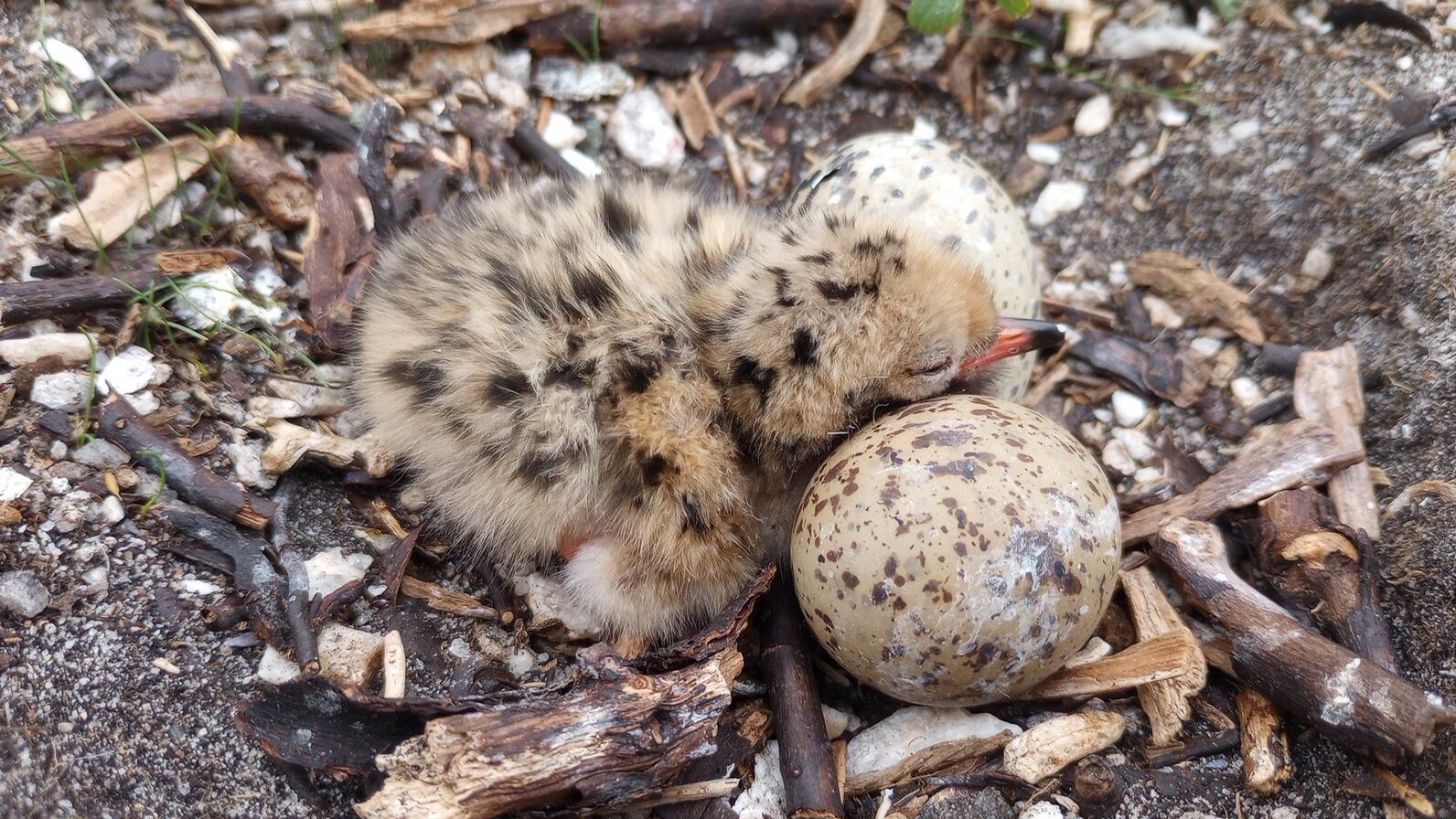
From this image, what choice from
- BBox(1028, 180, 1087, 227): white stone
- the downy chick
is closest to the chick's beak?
the downy chick

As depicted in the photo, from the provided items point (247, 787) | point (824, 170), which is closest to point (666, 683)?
point (247, 787)

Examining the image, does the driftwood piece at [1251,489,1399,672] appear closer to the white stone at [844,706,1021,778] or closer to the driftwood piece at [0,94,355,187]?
the white stone at [844,706,1021,778]

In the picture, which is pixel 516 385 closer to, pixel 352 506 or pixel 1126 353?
pixel 352 506

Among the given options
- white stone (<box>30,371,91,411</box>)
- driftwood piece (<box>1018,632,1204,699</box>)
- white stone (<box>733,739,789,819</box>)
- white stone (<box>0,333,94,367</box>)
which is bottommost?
white stone (<box>733,739,789,819</box>)

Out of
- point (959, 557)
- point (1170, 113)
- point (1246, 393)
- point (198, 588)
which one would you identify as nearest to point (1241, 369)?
point (1246, 393)

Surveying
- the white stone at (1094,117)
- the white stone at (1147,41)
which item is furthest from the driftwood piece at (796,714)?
the white stone at (1147,41)

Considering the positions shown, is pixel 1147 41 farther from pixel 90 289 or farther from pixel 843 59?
pixel 90 289
